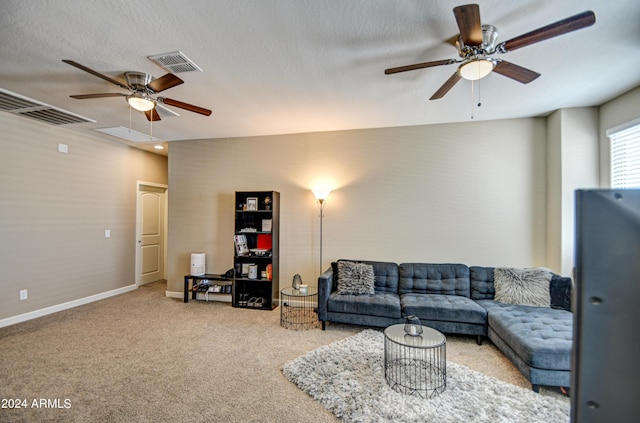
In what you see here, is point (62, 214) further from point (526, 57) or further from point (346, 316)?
point (526, 57)

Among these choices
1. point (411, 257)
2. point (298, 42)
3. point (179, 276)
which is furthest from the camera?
point (179, 276)

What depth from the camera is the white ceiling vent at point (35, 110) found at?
3299mm

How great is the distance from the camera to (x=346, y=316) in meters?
3.56

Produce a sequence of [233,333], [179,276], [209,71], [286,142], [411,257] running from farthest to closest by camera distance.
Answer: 1. [179,276]
2. [286,142]
3. [411,257]
4. [233,333]
5. [209,71]

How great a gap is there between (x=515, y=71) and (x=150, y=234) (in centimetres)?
650

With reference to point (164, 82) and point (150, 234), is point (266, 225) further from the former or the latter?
point (150, 234)

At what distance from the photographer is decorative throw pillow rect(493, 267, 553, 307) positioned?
10.7 ft

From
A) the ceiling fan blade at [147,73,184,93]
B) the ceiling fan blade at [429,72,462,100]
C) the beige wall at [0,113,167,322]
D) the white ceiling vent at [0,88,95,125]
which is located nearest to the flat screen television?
the ceiling fan blade at [429,72,462,100]

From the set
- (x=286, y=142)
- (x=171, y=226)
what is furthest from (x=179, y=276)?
(x=286, y=142)

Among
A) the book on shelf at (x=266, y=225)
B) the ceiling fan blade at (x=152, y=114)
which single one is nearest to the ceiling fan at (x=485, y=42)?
the ceiling fan blade at (x=152, y=114)

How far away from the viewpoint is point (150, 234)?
6102 millimetres

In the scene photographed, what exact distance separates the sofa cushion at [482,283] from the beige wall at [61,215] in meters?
5.76

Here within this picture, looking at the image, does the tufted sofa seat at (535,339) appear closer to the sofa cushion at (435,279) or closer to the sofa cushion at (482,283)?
the sofa cushion at (482,283)

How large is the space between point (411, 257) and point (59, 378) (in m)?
4.06
